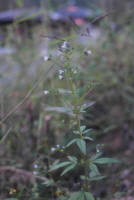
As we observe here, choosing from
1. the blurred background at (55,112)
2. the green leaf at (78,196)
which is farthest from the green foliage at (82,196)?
the blurred background at (55,112)

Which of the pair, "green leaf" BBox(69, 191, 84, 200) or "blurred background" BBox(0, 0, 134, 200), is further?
"blurred background" BBox(0, 0, 134, 200)

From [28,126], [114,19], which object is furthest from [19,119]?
[114,19]

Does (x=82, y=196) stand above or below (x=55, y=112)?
below

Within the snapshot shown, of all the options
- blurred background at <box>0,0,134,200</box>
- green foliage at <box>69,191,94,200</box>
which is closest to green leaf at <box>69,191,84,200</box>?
green foliage at <box>69,191,94,200</box>

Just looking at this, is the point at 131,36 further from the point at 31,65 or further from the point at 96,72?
the point at 31,65

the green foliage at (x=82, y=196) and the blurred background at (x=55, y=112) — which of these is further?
the blurred background at (x=55, y=112)

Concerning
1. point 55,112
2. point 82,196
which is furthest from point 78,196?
point 55,112

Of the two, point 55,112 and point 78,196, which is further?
point 55,112

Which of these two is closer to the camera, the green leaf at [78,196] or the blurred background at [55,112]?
the green leaf at [78,196]

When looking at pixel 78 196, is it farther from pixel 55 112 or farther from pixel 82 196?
pixel 55 112

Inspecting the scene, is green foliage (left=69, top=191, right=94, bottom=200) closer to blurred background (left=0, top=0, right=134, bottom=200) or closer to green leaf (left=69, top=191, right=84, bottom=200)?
green leaf (left=69, top=191, right=84, bottom=200)

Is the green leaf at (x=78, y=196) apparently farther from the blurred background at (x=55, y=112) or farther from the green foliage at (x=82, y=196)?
the blurred background at (x=55, y=112)
